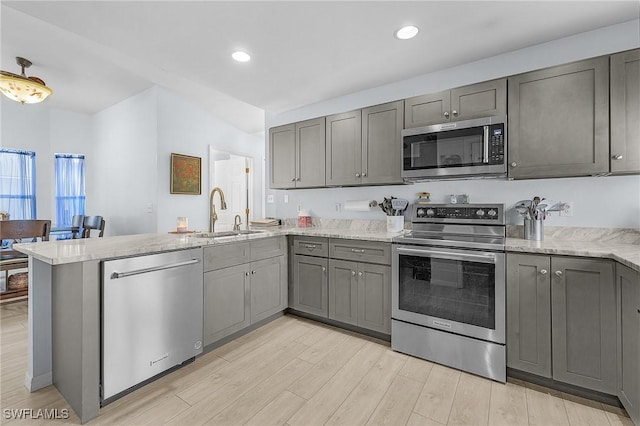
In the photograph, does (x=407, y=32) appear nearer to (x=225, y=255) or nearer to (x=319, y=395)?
(x=225, y=255)

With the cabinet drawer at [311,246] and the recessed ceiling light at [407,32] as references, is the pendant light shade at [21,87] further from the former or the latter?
the recessed ceiling light at [407,32]

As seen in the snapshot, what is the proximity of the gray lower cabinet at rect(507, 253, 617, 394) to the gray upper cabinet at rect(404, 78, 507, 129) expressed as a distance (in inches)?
46.1

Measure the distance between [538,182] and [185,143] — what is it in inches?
179

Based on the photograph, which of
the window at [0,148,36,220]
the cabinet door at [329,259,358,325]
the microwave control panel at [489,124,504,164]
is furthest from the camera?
the window at [0,148,36,220]

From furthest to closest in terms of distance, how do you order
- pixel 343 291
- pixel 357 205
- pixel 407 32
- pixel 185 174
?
pixel 185 174, pixel 357 205, pixel 343 291, pixel 407 32

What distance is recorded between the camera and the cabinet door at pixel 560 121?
1.92m

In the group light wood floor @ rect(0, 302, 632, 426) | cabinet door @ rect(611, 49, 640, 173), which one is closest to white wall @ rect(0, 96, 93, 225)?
light wood floor @ rect(0, 302, 632, 426)

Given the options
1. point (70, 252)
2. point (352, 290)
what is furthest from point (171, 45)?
point (352, 290)

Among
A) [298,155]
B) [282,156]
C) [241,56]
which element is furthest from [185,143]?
[241,56]

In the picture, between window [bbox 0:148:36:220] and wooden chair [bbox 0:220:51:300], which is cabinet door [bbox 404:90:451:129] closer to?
wooden chair [bbox 0:220:51:300]

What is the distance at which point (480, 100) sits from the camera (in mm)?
2305

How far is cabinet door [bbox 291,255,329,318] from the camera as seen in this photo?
2820 mm

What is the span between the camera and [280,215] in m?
3.97

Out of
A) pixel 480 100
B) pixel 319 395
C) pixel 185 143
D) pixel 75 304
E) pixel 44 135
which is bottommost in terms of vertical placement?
pixel 319 395
